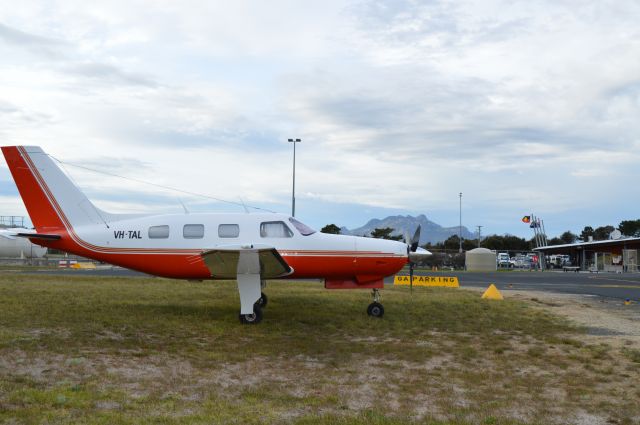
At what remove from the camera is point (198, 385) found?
7418 millimetres

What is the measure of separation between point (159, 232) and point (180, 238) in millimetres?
620

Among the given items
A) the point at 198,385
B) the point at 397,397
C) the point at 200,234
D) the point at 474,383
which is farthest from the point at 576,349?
the point at 200,234

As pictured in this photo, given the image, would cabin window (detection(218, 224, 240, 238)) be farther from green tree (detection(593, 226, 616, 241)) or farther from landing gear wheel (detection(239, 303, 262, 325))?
green tree (detection(593, 226, 616, 241))

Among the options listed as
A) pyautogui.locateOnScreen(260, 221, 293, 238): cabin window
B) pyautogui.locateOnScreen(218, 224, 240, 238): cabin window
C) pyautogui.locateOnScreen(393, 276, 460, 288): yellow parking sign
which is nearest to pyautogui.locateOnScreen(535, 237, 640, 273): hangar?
pyautogui.locateOnScreen(393, 276, 460, 288): yellow parking sign

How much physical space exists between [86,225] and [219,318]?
4.67 meters

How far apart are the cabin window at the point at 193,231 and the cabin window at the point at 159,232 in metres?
0.48

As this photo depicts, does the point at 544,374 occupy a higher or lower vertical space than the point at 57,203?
lower

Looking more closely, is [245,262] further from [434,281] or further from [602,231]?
[602,231]

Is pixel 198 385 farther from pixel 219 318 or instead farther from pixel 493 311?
pixel 493 311

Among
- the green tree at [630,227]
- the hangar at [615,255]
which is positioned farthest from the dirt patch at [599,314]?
the green tree at [630,227]

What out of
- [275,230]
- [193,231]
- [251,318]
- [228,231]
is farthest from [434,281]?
[193,231]

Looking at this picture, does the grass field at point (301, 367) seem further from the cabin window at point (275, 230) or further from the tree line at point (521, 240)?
the tree line at point (521, 240)

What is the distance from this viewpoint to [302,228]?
14344 millimetres

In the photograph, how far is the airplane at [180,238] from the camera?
1407 cm
